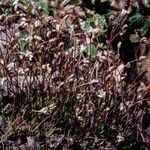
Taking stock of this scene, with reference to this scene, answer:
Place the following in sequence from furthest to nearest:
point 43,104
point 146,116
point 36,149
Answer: point 146,116 → point 43,104 → point 36,149

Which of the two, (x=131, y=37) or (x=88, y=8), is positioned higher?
(x=88, y=8)

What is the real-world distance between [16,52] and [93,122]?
576mm

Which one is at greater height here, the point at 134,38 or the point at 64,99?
the point at 134,38

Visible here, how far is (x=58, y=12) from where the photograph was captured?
10.2 feet

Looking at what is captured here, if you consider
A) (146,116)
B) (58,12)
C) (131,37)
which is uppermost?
(58,12)

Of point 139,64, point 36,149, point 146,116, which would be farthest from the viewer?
point 139,64

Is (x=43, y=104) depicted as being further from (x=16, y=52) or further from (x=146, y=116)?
(x=146, y=116)

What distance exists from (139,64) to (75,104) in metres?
0.82

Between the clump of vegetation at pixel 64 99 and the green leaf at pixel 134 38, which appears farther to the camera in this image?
the green leaf at pixel 134 38

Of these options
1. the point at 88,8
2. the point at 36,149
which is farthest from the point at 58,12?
the point at 36,149

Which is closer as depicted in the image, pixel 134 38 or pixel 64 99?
pixel 64 99

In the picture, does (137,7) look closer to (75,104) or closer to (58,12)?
(58,12)

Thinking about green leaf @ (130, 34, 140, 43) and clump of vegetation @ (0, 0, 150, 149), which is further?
green leaf @ (130, 34, 140, 43)

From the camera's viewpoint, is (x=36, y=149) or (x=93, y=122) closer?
(x=36, y=149)
